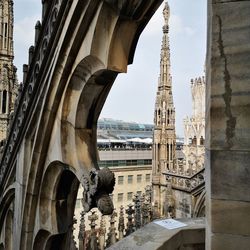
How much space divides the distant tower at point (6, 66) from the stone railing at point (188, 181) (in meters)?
5.80

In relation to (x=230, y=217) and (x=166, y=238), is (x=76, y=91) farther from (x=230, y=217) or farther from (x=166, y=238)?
(x=230, y=217)

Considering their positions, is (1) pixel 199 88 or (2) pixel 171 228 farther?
(1) pixel 199 88

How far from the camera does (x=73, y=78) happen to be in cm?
304

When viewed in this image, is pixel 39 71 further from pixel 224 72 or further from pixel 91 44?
pixel 224 72

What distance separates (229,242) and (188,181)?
9.30 metres

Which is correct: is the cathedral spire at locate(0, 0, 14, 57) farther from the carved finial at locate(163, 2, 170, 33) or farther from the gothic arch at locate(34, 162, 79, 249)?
the carved finial at locate(163, 2, 170, 33)

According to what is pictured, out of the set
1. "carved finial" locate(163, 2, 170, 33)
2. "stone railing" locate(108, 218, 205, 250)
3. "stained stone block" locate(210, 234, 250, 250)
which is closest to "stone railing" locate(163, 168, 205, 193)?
"stone railing" locate(108, 218, 205, 250)

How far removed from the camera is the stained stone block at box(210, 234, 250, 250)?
4.82ft

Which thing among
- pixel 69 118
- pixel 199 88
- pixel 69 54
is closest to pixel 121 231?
pixel 69 118

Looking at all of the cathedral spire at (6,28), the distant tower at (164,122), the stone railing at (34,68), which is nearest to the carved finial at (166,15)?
the distant tower at (164,122)

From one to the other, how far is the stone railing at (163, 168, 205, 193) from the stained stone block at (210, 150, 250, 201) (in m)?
8.19

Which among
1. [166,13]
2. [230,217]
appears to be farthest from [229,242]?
[166,13]

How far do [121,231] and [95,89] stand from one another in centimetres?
497

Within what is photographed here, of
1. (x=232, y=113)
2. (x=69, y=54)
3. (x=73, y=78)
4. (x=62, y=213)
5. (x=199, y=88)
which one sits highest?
(x=199, y=88)
